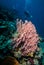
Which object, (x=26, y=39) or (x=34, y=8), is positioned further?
(x=34, y=8)

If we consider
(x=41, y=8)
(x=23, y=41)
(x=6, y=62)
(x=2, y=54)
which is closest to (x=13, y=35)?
(x=23, y=41)

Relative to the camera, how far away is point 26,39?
385cm

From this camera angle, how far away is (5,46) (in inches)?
149

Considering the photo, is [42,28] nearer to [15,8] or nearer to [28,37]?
[15,8]

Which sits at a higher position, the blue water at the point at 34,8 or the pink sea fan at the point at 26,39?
the blue water at the point at 34,8

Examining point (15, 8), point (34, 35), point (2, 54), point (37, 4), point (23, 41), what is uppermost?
point (37, 4)

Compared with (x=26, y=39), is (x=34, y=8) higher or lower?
higher

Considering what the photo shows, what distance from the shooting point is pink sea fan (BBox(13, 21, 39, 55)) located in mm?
3783

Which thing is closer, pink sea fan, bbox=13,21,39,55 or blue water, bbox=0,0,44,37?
pink sea fan, bbox=13,21,39,55

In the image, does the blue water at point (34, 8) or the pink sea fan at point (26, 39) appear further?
the blue water at point (34, 8)

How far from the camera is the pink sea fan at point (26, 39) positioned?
378 cm

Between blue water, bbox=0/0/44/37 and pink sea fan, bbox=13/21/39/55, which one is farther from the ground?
blue water, bbox=0/0/44/37

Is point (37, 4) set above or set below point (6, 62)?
above

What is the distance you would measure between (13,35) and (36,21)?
5.04 metres
